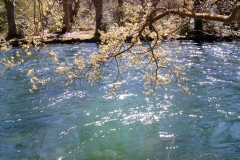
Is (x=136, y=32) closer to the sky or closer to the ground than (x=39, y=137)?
closer to the sky

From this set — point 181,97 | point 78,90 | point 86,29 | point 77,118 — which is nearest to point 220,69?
point 181,97

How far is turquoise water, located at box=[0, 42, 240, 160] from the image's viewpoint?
6422mm

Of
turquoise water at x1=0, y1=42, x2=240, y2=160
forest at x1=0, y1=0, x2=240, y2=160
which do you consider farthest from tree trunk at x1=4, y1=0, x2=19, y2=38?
turquoise water at x1=0, y1=42, x2=240, y2=160

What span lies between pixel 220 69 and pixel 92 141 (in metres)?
8.05

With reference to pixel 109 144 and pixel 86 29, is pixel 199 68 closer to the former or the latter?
pixel 109 144

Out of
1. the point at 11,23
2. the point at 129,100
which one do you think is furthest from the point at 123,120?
the point at 11,23

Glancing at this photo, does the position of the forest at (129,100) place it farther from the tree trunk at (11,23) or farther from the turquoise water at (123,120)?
the tree trunk at (11,23)

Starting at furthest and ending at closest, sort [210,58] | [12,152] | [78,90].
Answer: [210,58], [78,90], [12,152]

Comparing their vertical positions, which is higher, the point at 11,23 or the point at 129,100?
the point at 11,23

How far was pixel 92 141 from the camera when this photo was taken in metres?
6.89

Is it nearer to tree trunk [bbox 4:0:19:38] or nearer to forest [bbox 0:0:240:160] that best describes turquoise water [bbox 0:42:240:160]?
forest [bbox 0:0:240:160]

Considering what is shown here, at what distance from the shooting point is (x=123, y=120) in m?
8.02

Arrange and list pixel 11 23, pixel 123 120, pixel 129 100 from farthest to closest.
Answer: pixel 11 23 → pixel 129 100 → pixel 123 120

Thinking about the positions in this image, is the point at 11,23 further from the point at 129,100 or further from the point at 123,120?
the point at 123,120
